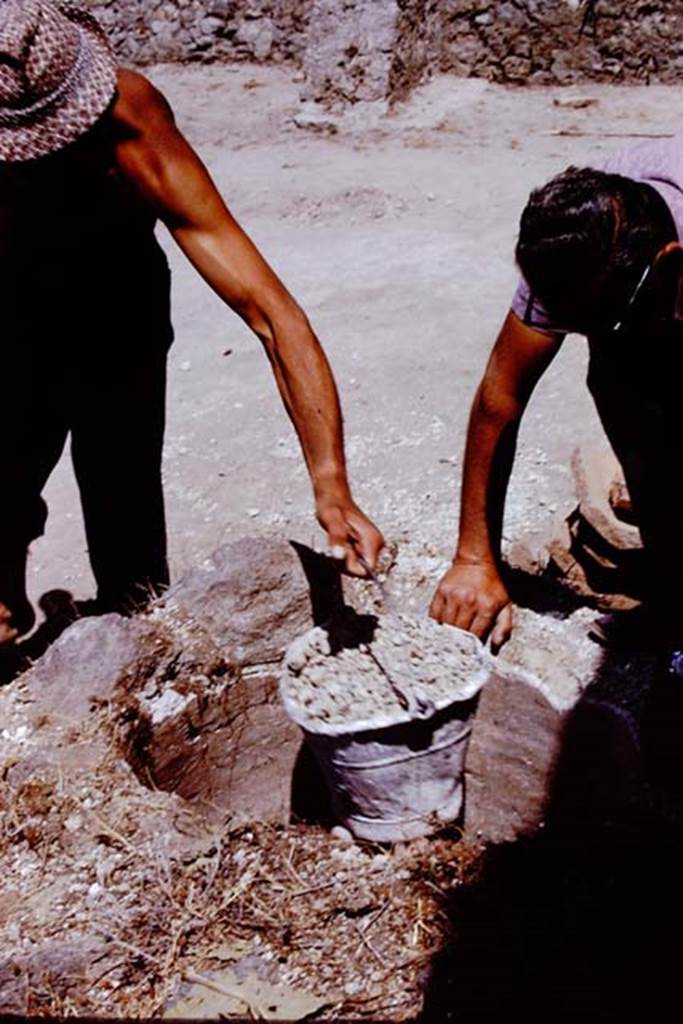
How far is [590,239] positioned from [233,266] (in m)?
0.80

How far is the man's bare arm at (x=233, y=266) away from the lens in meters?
2.46

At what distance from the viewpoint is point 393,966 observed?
6.95 ft

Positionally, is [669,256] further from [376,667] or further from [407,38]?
[407,38]

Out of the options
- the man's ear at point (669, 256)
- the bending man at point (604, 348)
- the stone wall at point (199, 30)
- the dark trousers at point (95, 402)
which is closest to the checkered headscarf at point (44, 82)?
the dark trousers at point (95, 402)

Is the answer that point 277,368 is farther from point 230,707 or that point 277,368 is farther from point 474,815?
point 474,815

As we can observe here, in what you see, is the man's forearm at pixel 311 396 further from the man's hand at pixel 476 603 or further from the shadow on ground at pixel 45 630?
the shadow on ground at pixel 45 630

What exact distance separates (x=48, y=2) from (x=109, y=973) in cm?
188

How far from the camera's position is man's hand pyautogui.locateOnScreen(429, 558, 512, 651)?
2674mm

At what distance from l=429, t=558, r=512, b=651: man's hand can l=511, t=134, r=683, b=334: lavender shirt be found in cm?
62

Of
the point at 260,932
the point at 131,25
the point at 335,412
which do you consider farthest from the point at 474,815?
the point at 131,25

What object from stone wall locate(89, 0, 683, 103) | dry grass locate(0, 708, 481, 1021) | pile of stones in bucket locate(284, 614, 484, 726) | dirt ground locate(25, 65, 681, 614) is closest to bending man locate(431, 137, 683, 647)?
pile of stones in bucket locate(284, 614, 484, 726)

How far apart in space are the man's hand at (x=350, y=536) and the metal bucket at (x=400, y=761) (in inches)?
10.6

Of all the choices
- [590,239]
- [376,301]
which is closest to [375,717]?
[590,239]

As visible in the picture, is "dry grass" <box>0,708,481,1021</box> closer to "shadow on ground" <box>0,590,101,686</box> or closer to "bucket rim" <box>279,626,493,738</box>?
"bucket rim" <box>279,626,493,738</box>
